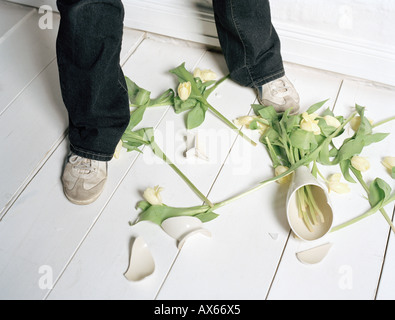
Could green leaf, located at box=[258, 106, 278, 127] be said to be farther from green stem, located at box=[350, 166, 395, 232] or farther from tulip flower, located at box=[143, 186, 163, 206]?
tulip flower, located at box=[143, 186, 163, 206]

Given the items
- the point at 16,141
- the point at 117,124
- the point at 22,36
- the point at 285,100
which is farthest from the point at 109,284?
the point at 22,36

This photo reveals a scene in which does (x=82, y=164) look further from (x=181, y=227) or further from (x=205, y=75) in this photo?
(x=205, y=75)

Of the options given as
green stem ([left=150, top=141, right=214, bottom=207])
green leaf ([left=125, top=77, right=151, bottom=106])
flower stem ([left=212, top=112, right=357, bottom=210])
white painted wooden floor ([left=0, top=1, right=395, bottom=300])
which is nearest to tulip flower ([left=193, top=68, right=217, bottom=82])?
white painted wooden floor ([left=0, top=1, right=395, bottom=300])

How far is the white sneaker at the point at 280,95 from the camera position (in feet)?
3.74

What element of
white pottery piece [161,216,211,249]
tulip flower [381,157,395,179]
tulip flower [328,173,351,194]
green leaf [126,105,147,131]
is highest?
tulip flower [381,157,395,179]

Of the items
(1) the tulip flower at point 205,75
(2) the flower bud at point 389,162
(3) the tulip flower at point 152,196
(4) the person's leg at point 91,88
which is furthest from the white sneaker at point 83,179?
(2) the flower bud at point 389,162

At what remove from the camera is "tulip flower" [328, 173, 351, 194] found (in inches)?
38.7

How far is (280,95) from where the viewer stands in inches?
45.1

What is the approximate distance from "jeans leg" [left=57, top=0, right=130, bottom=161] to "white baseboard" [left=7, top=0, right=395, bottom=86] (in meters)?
0.48

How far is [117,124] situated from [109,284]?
1.07 ft

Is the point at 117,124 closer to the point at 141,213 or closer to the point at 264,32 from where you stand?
the point at 141,213

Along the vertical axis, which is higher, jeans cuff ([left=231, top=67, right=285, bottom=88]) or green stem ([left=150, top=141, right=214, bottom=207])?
jeans cuff ([left=231, top=67, right=285, bottom=88])

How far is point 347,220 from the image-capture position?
96 centimetres

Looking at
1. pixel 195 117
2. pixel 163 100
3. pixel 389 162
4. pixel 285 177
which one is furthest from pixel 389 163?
pixel 163 100
